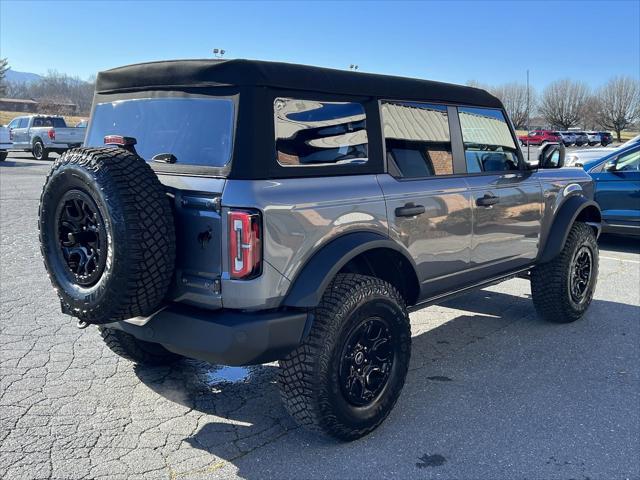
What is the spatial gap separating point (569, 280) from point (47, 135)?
2364 cm

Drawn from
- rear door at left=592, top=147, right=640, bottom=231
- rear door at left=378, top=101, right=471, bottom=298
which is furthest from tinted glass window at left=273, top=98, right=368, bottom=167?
rear door at left=592, top=147, right=640, bottom=231

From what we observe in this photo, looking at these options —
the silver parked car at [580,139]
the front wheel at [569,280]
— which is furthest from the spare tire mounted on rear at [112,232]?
the silver parked car at [580,139]

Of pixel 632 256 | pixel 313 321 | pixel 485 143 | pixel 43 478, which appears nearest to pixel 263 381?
pixel 313 321

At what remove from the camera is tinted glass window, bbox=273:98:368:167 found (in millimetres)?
3051

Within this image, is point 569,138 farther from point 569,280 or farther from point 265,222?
point 265,222

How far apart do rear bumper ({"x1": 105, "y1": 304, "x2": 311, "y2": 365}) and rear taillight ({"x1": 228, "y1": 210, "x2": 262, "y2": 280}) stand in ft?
0.72

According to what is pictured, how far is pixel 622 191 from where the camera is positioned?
28.3 ft

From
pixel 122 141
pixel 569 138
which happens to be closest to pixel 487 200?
pixel 122 141

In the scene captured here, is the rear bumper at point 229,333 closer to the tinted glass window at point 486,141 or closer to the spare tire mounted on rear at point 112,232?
the spare tire mounted on rear at point 112,232

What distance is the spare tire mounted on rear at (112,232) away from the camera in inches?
107

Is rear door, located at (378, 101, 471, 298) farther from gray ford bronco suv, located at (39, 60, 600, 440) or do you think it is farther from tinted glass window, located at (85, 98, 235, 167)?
tinted glass window, located at (85, 98, 235, 167)

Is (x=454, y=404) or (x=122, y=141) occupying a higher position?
(x=122, y=141)

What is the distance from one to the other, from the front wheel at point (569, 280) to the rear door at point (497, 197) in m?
0.36

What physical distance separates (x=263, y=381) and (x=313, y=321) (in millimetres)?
1206
